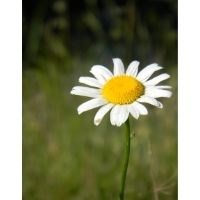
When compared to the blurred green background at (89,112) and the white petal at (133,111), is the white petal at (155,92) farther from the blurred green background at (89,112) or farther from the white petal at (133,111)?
the blurred green background at (89,112)

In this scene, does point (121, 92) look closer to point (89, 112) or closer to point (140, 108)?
point (140, 108)

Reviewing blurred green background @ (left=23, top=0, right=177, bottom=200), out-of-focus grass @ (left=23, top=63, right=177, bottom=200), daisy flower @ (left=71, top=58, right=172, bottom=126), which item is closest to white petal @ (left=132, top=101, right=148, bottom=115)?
daisy flower @ (left=71, top=58, right=172, bottom=126)

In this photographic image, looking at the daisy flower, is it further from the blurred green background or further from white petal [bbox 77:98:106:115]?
the blurred green background

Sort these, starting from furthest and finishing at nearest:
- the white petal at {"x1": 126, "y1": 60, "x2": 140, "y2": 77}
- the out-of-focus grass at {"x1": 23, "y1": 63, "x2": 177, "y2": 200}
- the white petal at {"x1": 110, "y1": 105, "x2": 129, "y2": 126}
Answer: the out-of-focus grass at {"x1": 23, "y1": 63, "x2": 177, "y2": 200}, the white petal at {"x1": 126, "y1": 60, "x2": 140, "y2": 77}, the white petal at {"x1": 110, "y1": 105, "x2": 129, "y2": 126}

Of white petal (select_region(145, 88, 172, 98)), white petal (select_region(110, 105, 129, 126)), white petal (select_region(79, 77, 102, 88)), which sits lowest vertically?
white petal (select_region(110, 105, 129, 126))

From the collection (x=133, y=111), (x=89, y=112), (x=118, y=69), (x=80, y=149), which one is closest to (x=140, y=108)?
(x=133, y=111)
